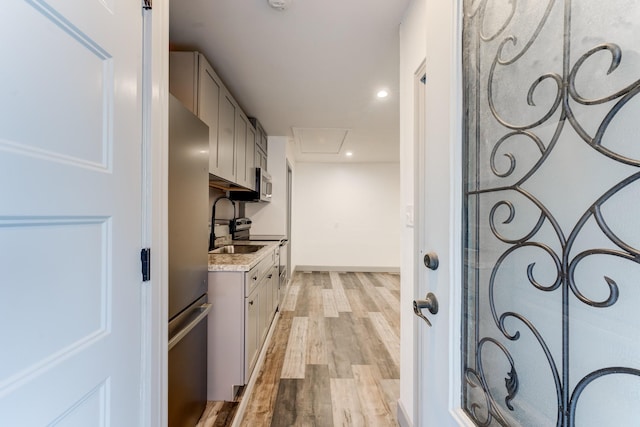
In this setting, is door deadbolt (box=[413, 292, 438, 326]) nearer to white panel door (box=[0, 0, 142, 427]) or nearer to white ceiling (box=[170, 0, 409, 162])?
white panel door (box=[0, 0, 142, 427])

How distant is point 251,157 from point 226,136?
0.90 metres

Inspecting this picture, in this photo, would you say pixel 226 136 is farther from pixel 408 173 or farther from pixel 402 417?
pixel 402 417

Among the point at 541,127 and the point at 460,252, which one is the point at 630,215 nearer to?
the point at 541,127

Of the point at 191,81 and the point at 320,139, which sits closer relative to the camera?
the point at 191,81

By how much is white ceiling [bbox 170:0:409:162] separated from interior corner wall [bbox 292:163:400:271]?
2.76 metres

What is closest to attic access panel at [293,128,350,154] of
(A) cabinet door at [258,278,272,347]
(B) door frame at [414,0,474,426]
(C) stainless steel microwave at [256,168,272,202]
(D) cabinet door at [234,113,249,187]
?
(C) stainless steel microwave at [256,168,272,202]

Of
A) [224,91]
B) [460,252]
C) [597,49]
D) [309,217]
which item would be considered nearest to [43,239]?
[460,252]

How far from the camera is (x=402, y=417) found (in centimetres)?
165

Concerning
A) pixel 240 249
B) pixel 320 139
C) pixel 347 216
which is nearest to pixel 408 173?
pixel 240 249

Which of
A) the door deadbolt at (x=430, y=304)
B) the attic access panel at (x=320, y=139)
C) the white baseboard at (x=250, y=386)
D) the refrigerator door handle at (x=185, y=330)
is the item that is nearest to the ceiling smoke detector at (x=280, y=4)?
the door deadbolt at (x=430, y=304)

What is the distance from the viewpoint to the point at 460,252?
2.36 feet

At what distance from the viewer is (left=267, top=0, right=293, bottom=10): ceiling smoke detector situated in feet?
4.96

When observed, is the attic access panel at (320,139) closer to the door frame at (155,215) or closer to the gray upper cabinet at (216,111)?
the gray upper cabinet at (216,111)

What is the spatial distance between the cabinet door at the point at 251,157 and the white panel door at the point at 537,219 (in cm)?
258
